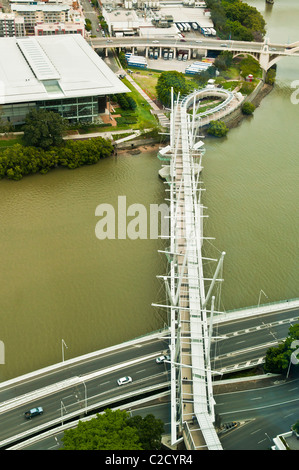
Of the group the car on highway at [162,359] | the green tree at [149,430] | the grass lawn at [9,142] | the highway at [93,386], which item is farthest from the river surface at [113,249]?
the green tree at [149,430]

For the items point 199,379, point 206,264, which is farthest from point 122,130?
point 199,379

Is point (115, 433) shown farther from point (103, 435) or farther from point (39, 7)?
point (39, 7)

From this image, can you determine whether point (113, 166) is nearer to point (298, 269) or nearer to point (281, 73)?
point (298, 269)

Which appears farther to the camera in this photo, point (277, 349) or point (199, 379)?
point (277, 349)

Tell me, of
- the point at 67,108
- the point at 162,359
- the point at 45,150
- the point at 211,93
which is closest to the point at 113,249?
the point at 162,359

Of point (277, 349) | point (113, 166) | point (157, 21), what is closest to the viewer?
point (277, 349)

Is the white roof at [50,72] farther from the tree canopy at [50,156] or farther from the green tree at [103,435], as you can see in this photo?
the green tree at [103,435]
